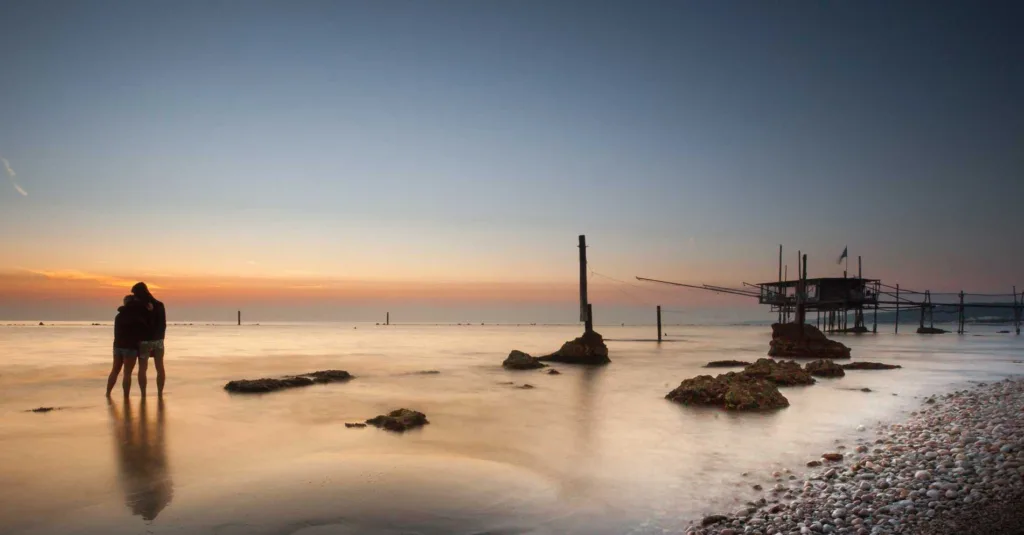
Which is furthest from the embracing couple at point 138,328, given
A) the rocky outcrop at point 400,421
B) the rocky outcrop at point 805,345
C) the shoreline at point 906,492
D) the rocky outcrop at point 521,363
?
the rocky outcrop at point 805,345

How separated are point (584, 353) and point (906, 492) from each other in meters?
23.7

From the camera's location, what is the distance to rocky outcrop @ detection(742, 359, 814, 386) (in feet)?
61.7

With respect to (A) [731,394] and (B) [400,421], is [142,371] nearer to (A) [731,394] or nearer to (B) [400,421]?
(B) [400,421]

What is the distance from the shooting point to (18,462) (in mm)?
8367

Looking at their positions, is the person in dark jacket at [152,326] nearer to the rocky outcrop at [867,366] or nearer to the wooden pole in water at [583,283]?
the wooden pole in water at [583,283]

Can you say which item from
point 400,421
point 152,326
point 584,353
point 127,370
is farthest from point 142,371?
point 584,353

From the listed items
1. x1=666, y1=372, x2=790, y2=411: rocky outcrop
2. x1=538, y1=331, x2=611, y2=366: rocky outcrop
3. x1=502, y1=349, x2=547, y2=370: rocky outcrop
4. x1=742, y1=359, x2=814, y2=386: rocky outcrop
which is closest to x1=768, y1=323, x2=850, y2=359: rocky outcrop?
x1=538, y1=331, x2=611, y2=366: rocky outcrop

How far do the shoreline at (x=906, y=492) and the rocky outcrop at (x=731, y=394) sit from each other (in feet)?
12.2

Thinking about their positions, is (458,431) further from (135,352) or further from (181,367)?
(181,367)

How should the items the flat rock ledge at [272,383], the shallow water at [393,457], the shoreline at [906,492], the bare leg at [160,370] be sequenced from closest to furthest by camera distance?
the shoreline at [906,492], the shallow water at [393,457], the bare leg at [160,370], the flat rock ledge at [272,383]

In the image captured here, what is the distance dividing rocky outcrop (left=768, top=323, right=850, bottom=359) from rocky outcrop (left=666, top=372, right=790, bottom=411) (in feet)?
62.4

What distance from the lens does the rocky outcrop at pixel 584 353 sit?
29.6 m

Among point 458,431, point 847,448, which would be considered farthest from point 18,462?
point 847,448

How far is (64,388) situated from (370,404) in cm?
1033
